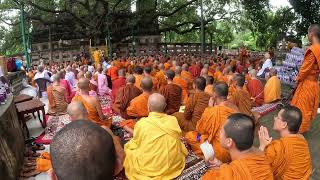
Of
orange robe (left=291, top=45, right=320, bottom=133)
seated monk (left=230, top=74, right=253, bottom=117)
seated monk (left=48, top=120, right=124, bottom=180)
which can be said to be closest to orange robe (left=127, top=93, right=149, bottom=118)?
seated monk (left=230, top=74, right=253, bottom=117)

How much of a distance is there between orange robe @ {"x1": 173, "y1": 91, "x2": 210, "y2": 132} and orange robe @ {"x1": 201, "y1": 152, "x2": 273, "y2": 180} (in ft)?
11.2

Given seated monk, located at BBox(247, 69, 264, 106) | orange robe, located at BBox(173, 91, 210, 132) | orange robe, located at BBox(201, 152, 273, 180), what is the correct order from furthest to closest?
seated monk, located at BBox(247, 69, 264, 106)
orange robe, located at BBox(173, 91, 210, 132)
orange robe, located at BBox(201, 152, 273, 180)

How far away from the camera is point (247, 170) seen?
317 centimetres

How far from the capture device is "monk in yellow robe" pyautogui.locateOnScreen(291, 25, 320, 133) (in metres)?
6.05

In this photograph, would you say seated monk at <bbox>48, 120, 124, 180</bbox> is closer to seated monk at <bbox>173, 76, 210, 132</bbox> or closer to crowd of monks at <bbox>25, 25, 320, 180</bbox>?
crowd of monks at <bbox>25, 25, 320, 180</bbox>

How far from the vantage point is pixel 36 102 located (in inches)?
341

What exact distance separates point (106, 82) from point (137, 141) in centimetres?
864

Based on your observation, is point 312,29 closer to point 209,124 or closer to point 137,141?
point 209,124

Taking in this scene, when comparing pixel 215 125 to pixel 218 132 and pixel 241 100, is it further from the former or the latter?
pixel 241 100

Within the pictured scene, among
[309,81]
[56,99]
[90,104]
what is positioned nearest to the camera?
[309,81]

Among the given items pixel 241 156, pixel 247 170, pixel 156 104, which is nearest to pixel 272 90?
pixel 156 104

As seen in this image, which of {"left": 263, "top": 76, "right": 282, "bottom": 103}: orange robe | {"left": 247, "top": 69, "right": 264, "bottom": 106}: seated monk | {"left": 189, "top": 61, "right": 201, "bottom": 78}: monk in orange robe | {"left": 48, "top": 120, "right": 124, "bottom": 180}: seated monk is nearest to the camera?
{"left": 48, "top": 120, "right": 124, "bottom": 180}: seated monk

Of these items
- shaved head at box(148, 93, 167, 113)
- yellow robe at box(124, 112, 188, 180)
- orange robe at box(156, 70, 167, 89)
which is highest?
shaved head at box(148, 93, 167, 113)

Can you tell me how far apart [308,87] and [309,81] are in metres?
0.10
